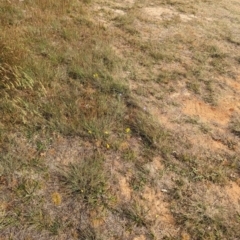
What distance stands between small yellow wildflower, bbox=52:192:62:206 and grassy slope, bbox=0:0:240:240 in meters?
0.01

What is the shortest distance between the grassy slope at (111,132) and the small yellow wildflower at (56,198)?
0.5 inches

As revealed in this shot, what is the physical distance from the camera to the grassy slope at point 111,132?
A: 2602mm

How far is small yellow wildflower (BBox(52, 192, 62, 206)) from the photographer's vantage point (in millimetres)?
2650

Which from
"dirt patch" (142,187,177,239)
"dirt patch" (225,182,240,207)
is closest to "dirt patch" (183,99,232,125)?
"dirt patch" (225,182,240,207)

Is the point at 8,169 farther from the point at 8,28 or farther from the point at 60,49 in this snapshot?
the point at 8,28

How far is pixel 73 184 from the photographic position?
2.77m

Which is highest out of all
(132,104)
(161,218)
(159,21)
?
(159,21)

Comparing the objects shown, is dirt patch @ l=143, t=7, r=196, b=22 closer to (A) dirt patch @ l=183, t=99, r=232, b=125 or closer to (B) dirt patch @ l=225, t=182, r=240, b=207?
(A) dirt patch @ l=183, t=99, r=232, b=125

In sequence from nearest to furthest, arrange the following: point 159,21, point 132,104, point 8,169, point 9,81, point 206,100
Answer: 1. point 8,169
2. point 9,81
3. point 132,104
4. point 206,100
5. point 159,21

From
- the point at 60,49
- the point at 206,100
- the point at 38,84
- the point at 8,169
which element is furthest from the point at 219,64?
the point at 8,169

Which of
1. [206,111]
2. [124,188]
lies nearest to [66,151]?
[124,188]

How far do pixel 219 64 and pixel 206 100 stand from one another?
1.04 meters

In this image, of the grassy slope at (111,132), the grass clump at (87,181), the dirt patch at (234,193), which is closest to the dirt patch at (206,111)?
the grassy slope at (111,132)

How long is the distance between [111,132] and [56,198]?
1005mm
